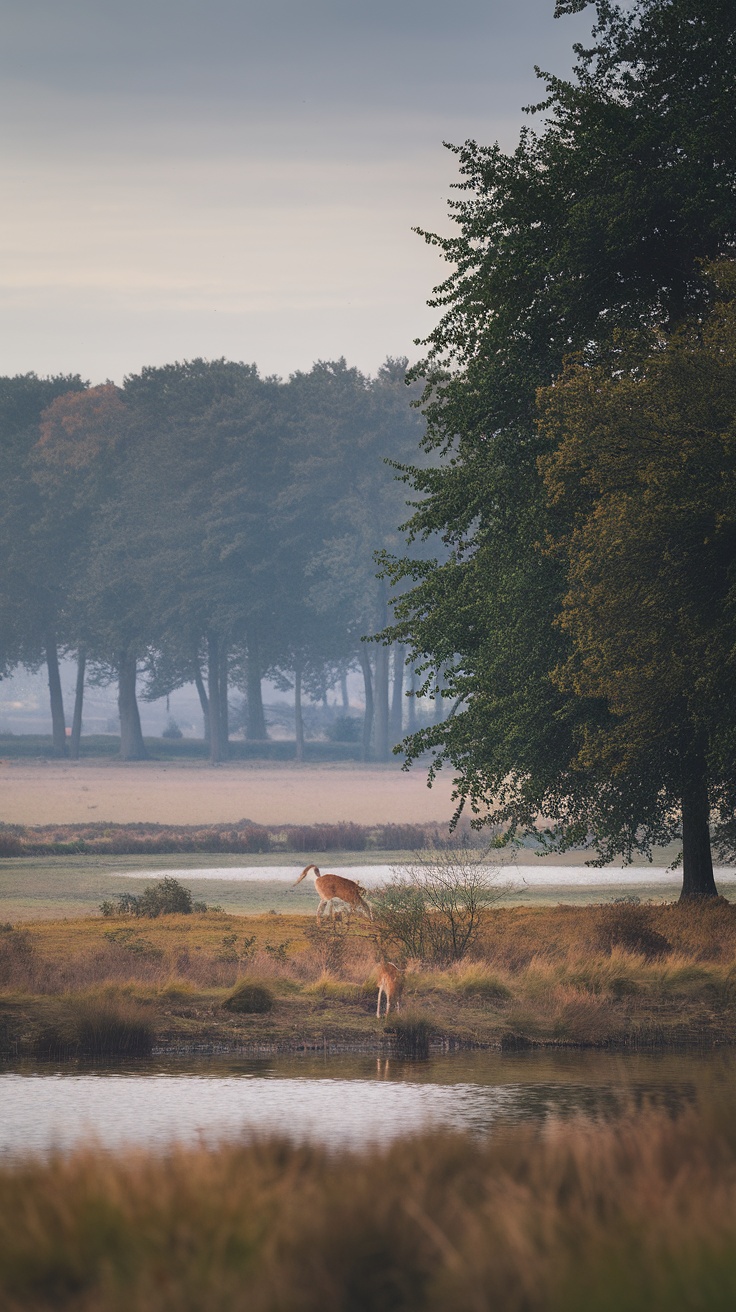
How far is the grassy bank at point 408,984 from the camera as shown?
21984 mm

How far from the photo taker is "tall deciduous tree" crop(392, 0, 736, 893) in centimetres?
2541

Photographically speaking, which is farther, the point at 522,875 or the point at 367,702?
the point at 367,702

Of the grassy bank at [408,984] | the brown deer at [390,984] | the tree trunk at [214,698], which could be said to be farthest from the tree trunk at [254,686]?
the brown deer at [390,984]

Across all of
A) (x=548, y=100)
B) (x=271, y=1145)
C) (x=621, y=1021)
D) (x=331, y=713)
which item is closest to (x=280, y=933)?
(x=621, y=1021)

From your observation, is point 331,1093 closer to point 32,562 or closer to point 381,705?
point 381,705

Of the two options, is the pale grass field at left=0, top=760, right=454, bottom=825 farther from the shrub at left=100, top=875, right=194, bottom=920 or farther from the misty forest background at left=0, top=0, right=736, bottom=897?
the misty forest background at left=0, top=0, right=736, bottom=897

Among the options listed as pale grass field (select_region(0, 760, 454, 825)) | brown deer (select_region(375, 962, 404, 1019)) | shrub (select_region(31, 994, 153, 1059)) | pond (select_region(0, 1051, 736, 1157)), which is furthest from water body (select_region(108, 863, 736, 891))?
pond (select_region(0, 1051, 736, 1157))

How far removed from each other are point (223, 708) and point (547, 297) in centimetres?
8444

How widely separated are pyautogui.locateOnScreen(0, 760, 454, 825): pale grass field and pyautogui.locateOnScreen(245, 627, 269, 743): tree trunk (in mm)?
7900

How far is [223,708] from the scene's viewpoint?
358 feet

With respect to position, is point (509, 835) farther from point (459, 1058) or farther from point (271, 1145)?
point (271, 1145)

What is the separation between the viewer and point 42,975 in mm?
23656

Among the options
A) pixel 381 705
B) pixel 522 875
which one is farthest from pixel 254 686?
pixel 522 875

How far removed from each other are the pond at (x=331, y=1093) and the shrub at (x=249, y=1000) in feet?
7.33
